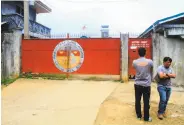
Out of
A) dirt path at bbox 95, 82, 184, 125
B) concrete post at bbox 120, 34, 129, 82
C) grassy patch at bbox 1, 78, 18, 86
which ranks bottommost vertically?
dirt path at bbox 95, 82, 184, 125

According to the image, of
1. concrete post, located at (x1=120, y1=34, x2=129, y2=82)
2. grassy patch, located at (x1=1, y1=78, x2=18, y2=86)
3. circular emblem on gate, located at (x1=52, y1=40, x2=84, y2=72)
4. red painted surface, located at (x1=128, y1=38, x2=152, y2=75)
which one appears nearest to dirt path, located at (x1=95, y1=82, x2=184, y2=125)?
concrete post, located at (x1=120, y1=34, x2=129, y2=82)

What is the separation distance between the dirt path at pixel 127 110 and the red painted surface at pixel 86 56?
2.56 meters

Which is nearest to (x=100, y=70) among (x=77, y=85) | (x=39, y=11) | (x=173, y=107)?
(x=77, y=85)

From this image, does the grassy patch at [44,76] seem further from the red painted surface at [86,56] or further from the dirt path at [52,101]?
the dirt path at [52,101]

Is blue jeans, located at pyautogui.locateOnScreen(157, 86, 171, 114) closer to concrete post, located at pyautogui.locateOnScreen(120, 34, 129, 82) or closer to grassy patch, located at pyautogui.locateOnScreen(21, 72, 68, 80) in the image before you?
concrete post, located at pyautogui.locateOnScreen(120, 34, 129, 82)

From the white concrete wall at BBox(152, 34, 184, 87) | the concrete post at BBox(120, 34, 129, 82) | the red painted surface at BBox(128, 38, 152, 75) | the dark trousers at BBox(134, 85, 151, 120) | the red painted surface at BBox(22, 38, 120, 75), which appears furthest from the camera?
the red painted surface at BBox(22, 38, 120, 75)

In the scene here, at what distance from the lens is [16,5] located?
2042 cm

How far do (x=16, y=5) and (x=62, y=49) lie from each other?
9.72 m

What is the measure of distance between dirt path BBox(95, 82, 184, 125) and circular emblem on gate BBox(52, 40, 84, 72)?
3.12 m

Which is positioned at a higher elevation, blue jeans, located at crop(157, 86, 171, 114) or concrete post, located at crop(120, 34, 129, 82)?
concrete post, located at crop(120, 34, 129, 82)

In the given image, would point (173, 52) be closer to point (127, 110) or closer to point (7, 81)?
point (127, 110)

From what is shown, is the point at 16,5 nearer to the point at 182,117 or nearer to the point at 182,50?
the point at 182,50

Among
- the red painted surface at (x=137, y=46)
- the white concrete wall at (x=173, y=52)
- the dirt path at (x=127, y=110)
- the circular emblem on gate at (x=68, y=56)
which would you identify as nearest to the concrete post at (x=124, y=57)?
the red painted surface at (x=137, y=46)

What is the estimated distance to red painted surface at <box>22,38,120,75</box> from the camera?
11.9 metres
